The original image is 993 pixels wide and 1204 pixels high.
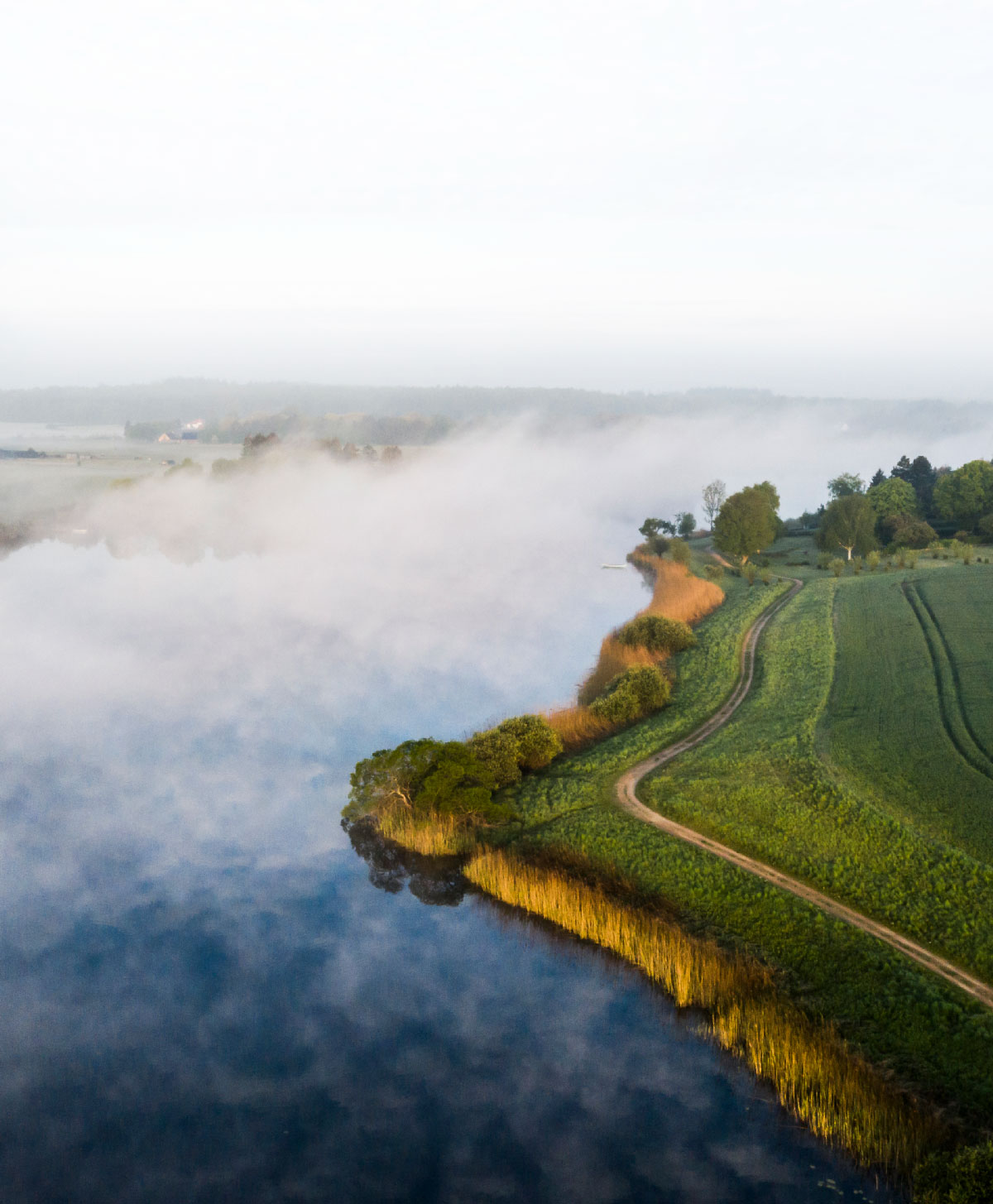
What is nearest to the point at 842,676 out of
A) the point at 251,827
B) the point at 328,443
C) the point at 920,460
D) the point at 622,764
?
the point at 622,764

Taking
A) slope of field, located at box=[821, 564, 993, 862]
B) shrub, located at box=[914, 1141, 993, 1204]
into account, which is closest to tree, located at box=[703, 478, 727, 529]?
slope of field, located at box=[821, 564, 993, 862]

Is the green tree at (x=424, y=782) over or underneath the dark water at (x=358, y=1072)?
over

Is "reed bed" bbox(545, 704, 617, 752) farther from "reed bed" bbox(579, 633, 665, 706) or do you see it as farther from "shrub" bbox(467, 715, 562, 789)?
"reed bed" bbox(579, 633, 665, 706)

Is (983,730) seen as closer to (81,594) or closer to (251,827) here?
(251,827)

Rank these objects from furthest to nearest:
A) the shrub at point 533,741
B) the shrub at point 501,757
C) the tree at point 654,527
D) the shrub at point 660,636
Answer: the tree at point 654,527 < the shrub at point 660,636 < the shrub at point 533,741 < the shrub at point 501,757

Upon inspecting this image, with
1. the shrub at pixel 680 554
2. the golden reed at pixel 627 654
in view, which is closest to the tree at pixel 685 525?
the shrub at pixel 680 554

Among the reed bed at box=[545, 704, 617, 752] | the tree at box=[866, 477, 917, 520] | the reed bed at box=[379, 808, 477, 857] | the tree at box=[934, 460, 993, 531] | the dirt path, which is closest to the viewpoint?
the dirt path

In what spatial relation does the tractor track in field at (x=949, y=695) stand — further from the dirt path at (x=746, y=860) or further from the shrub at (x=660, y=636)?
the shrub at (x=660, y=636)
